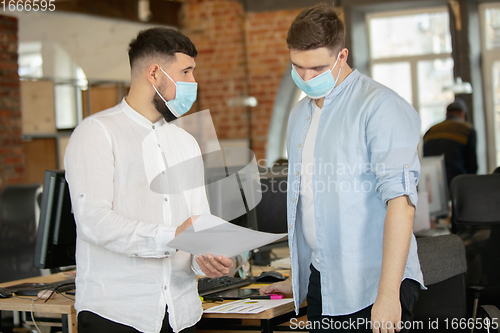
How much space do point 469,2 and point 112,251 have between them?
6.14 m

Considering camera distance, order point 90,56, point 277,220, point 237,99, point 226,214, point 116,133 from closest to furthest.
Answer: point 116,133, point 226,214, point 277,220, point 90,56, point 237,99

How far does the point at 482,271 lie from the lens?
2.52 m

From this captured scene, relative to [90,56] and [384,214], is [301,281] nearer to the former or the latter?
[384,214]

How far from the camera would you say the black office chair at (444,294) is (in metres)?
1.95

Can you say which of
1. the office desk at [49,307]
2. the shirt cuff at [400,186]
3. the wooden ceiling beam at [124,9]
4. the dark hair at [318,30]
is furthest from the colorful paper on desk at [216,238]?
the wooden ceiling beam at [124,9]

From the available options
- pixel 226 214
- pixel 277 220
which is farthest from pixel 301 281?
pixel 277 220

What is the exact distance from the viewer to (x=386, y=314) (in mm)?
1230

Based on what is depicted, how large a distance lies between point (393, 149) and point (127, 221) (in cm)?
68

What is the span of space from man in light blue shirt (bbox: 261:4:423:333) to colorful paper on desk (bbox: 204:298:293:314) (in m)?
0.27

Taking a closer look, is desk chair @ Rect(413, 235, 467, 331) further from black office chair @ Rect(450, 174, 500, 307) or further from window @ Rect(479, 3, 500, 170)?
window @ Rect(479, 3, 500, 170)

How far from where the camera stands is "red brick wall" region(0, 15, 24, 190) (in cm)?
506

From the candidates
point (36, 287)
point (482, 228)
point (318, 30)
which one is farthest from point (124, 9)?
point (318, 30)

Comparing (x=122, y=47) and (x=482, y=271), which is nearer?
(x=482, y=271)

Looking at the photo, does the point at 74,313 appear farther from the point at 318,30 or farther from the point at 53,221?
the point at 318,30
